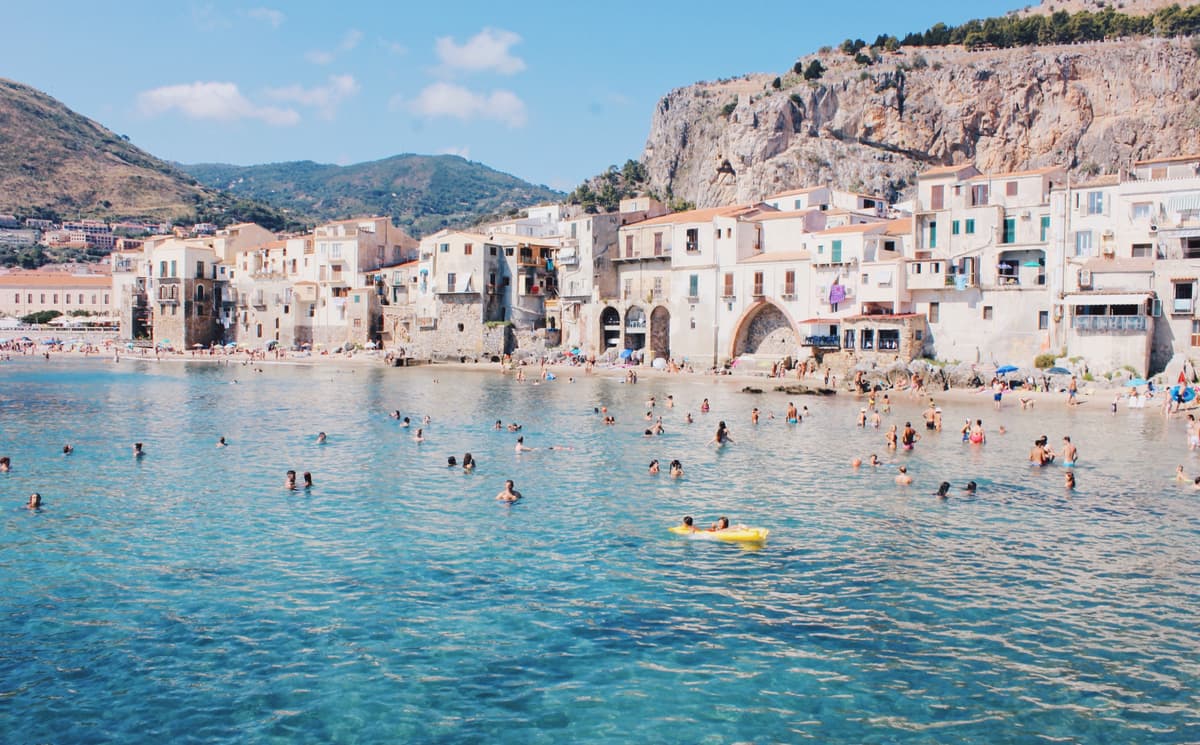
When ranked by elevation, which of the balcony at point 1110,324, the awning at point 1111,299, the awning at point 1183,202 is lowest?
the balcony at point 1110,324

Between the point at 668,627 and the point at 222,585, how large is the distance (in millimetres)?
8024

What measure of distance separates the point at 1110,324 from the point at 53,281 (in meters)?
119

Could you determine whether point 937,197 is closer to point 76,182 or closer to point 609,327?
point 609,327

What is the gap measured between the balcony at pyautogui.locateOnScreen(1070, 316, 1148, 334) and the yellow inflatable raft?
1431 inches

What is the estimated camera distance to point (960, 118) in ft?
320

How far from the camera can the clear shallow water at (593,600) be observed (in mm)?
11859

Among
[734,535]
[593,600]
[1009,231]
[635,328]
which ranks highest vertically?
[1009,231]

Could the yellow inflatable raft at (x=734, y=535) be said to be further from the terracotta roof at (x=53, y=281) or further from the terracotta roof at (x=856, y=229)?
the terracotta roof at (x=53, y=281)

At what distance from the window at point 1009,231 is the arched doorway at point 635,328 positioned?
26.0 meters

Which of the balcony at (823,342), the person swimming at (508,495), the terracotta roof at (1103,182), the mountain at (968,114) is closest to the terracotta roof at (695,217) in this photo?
the balcony at (823,342)

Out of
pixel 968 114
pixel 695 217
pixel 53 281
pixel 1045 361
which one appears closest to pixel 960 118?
pixel 968 114

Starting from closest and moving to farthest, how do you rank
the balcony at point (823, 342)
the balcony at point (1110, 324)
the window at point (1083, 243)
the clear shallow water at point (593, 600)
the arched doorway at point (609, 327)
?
the clear shallow water at point (593, 600) < the balcony at point (1110, 324) < the window at point (1083, 243) < the balcony at point (823, 342) < the arched doorway at point (609, 327)

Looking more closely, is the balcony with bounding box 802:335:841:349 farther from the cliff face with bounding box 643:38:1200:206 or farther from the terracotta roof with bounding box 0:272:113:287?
the terracotta roof with bounding box 0:272:113:287

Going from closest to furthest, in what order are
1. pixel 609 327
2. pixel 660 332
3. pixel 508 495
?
pixel 508 495, pixel 660 332, pixel 609 327
